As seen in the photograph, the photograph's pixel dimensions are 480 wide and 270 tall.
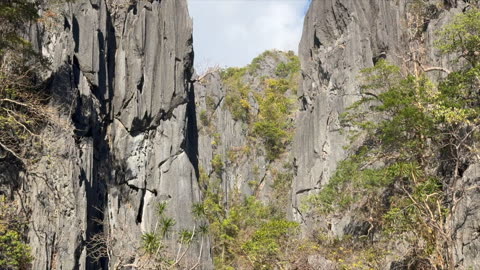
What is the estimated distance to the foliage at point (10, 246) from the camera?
1538 cm

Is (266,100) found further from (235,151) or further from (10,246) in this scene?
(10,246)

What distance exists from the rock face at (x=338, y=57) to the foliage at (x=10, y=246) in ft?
57.5

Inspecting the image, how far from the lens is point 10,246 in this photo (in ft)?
51.7

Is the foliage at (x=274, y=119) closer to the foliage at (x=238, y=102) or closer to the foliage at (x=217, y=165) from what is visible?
the foliage at (x=238, y=102)

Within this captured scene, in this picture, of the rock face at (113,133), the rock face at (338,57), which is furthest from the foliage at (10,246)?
the rock face at (338,57)

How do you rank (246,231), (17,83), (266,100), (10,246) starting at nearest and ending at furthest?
(10,246) → (17,83) → (246,231) → (266,100)

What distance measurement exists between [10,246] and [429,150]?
16872 mm

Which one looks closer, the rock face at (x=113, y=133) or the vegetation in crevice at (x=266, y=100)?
the rock face at (x=113, y=133)

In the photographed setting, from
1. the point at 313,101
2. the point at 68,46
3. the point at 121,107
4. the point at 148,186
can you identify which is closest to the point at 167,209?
the point at 148,186

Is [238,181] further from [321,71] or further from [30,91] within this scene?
[30,91]

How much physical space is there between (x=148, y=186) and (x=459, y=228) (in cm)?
1879

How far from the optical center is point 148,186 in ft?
100

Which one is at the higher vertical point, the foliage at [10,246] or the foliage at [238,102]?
the foliage at [238,102]

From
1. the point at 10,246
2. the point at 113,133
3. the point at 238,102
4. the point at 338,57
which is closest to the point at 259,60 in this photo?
the point at 238,102
